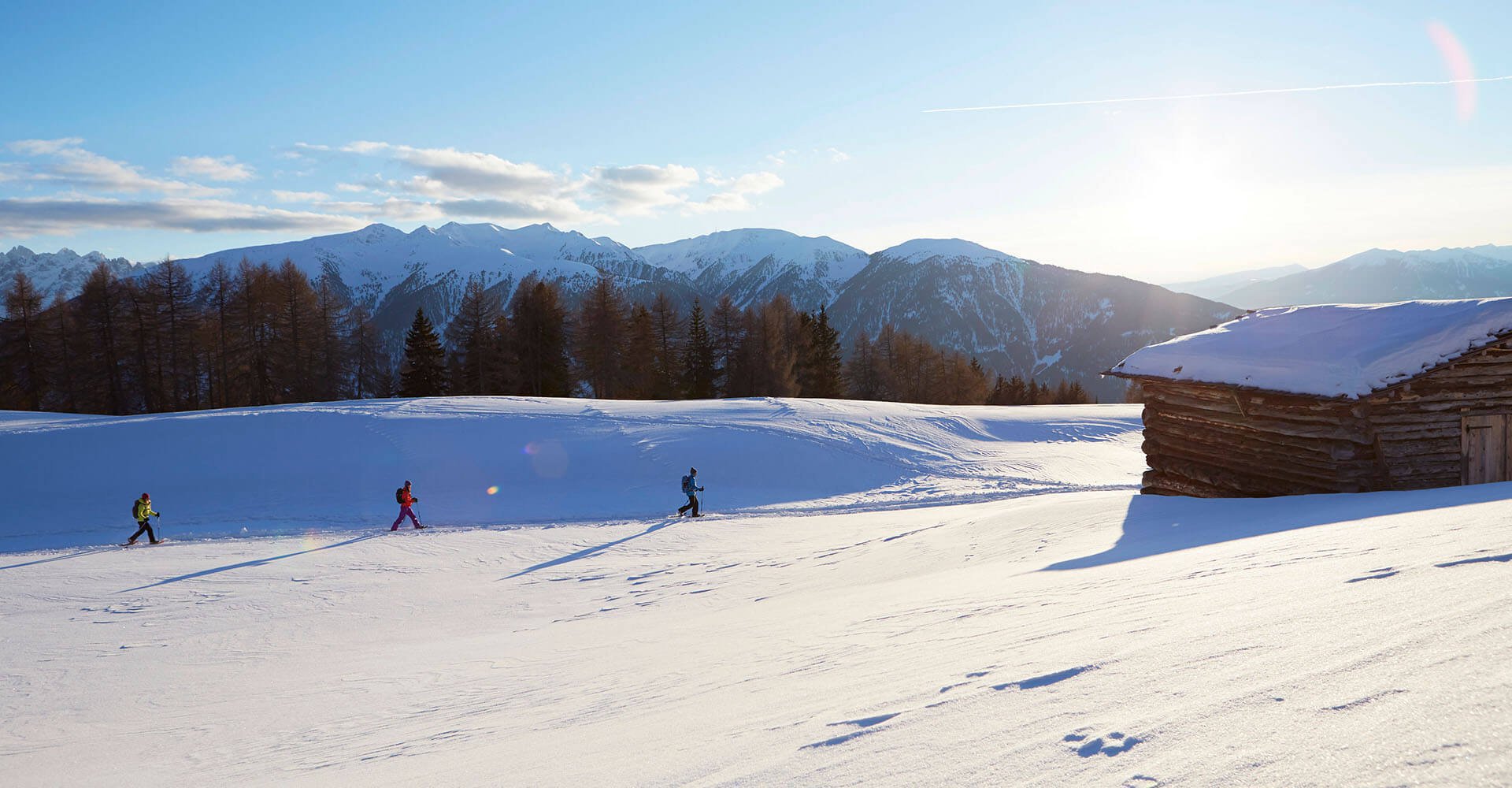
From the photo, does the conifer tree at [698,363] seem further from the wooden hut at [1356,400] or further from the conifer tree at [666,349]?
the wooden hut at [1356,400]

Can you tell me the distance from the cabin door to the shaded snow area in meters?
3.34

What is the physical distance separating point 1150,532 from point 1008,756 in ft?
33.6

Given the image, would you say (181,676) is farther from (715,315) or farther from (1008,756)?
(715,315)

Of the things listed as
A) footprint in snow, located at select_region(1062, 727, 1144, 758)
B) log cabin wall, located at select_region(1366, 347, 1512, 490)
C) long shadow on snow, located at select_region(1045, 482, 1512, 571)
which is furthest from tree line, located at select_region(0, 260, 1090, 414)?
footprint in snow, located at select_region(1062, 727, 1144, 758)

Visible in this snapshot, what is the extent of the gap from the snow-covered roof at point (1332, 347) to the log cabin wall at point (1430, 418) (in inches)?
13.6

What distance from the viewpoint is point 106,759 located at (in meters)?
5.74

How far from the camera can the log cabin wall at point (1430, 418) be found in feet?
42.9

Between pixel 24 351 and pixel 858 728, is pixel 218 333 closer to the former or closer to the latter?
pixel 24 351

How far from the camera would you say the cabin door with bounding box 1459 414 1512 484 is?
13297 mm

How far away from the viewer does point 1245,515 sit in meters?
11.8

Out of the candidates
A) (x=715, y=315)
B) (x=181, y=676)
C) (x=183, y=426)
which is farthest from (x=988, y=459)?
(x=715, y=315)

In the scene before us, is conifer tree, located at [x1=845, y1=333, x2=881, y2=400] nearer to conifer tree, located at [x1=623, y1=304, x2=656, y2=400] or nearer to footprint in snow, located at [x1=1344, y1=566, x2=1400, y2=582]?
conifer tree, located at [x1=623, y1=304, x2=656, y2=400]

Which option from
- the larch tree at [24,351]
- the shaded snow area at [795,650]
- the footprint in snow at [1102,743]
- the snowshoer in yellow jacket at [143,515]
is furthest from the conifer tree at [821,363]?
the footprint in snow at [1102,743]

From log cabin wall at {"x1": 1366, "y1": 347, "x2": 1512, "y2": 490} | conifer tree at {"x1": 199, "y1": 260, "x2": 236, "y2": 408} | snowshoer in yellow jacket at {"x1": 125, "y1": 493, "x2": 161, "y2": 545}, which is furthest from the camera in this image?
conifer tree at {"x1": 199, "y1": 260, "x2": 236, "y2": 408}
